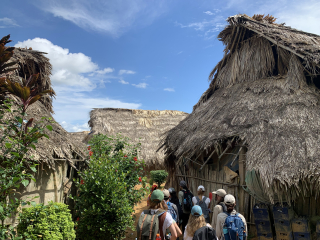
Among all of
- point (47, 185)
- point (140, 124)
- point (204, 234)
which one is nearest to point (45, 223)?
point (47, 185)

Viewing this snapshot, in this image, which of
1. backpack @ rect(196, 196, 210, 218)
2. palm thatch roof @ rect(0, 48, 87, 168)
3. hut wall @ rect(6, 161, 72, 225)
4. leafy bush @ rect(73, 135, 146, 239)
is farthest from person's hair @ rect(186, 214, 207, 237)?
hut wall @ rect(6, 161, 72, 225)

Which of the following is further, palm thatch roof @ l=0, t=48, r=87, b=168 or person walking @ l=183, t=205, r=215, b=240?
palm thatch roof @ l=0, t=48, r=87, b=168

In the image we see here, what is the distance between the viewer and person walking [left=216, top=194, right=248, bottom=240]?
370 cm

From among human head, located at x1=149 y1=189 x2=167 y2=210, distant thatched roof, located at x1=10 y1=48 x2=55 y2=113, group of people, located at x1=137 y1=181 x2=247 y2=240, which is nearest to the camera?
group of people, located at x1=137 y1=181 x2=247 y2=240

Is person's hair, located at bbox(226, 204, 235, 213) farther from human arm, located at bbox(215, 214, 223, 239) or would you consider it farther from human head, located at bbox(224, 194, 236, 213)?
human arm, located at bbox(215, 214, 223, 239)

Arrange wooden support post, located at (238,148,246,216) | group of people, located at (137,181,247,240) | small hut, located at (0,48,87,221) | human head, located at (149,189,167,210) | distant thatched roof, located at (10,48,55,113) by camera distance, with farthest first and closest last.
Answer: distant thatched roof, located at (10,48,55,113)
wooden support post, located at (238,148,246,216)
small hut, located at (0,48,87,221)
human head, located at (149,189,167,210)
group of people, located at (137,181,247,240)

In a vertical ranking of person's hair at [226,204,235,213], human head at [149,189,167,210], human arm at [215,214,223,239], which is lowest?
human arm at [215,214,223,239]

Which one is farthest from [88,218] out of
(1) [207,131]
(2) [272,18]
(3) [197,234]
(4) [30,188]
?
(2) [272,18]

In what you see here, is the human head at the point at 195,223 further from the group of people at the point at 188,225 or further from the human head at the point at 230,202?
the human head at the point at 230,202

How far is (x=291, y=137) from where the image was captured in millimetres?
5781

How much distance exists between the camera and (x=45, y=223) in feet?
13.7

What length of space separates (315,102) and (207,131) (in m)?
3.08

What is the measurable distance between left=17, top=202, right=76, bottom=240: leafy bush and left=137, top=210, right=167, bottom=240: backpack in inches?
74.0

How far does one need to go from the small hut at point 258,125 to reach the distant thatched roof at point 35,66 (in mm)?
4790
